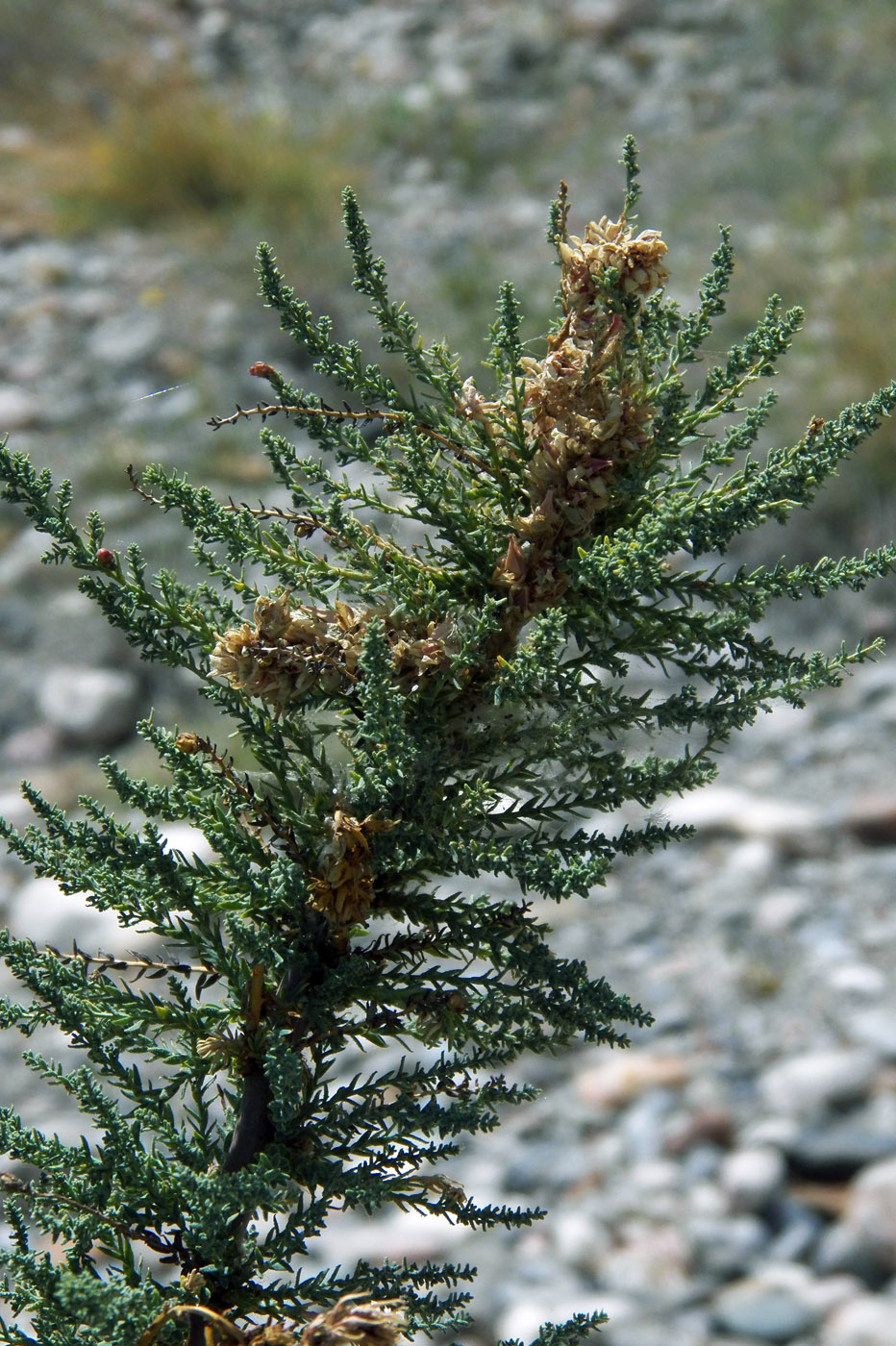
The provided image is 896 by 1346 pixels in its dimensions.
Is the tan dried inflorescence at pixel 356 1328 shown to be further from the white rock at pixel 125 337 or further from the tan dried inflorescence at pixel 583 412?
the white rock at pixel 125 337

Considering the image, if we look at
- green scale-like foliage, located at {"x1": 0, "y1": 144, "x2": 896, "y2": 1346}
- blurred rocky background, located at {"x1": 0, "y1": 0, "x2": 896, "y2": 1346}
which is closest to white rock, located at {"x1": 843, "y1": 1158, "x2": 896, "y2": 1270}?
blurred rocky background, located at {"x1": 0, "y1": 0, "x2": 896, "y2": 1346}

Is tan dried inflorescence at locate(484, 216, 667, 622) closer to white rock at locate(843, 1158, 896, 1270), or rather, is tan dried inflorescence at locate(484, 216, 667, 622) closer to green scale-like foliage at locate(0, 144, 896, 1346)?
green scale-like foliage at locate(0, 144, 896, 1346)

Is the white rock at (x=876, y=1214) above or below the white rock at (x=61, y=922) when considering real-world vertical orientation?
below

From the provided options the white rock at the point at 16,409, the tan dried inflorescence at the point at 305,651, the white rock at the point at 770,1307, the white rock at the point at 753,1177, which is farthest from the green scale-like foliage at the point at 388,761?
the white rock at the point at 16,409

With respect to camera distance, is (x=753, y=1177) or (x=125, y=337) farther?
(x=125, y=337)

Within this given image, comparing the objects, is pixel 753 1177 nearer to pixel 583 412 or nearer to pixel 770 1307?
pixel 770 1307

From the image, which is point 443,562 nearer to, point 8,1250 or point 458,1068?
point 458,1068

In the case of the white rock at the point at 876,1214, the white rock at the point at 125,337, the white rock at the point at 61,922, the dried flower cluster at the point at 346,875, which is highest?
the white rock at the point at 125,337

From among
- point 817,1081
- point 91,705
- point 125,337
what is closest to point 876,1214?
point 817,1081
